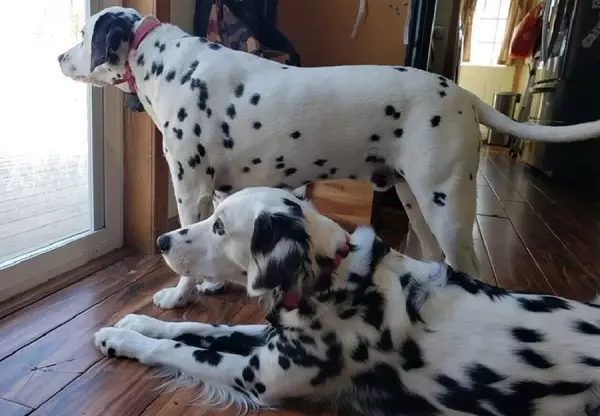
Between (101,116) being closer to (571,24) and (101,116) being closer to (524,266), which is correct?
(524,266)

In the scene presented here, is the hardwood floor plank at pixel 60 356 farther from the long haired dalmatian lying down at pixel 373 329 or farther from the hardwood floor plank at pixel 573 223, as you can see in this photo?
the hardwood floor plank at pixel 573 223

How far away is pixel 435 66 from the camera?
367 cm

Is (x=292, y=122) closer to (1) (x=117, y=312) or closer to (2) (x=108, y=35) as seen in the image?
(2) (x=108, y=35)

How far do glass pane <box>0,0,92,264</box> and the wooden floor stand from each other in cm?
21

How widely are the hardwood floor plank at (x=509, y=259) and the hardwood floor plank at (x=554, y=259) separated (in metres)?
0.04

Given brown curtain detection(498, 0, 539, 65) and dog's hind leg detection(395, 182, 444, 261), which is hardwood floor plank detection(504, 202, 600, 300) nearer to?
dog's hind leg detection(395, 182, 444, 261)

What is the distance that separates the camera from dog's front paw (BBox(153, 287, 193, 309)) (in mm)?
1815

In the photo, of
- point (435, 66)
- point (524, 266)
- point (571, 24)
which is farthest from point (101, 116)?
point (571, 24)

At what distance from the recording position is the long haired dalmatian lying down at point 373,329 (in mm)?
1142

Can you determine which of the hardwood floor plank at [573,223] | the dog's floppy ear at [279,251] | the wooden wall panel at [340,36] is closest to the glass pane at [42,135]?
the dog's floppy ear at [279,251]

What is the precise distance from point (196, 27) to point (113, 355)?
1.49m

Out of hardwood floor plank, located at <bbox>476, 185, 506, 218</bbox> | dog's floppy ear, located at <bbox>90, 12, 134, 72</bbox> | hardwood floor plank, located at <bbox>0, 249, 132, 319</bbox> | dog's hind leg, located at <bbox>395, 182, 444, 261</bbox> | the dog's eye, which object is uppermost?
dog's floppy ear, located at <bbox>90, 12, 134, 72</bbox>

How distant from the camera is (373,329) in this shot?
4.03ft

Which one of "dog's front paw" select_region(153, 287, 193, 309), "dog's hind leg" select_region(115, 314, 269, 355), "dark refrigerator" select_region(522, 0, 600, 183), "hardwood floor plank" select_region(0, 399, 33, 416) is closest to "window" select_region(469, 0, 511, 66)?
"dark refrigerator" select_region(522, 0, 600, 183)
